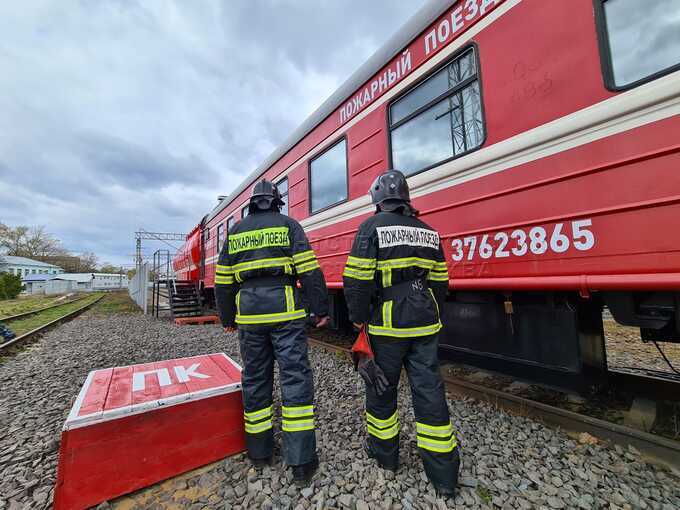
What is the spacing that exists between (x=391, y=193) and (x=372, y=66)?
→ 2140mm

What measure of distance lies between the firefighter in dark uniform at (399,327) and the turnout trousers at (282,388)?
0.38 meters

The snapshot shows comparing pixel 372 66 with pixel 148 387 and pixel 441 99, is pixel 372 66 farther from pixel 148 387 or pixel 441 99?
pixel 148 387

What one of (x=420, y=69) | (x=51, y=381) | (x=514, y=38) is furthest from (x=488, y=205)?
(x=51, y=381)

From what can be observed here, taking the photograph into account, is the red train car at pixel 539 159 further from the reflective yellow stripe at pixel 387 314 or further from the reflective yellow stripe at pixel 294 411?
the reflective yellow stripe at pixel 294 411

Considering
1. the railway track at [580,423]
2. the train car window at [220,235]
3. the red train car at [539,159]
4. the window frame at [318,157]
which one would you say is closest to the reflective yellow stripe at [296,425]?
the red train car at [539,159]

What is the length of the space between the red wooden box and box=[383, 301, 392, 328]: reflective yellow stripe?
108cm

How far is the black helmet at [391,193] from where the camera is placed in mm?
2029

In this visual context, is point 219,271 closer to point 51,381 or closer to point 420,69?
point 420,69

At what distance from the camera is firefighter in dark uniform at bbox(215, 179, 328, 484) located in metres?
1.96

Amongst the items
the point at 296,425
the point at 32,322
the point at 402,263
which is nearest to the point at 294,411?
the point at 296,425

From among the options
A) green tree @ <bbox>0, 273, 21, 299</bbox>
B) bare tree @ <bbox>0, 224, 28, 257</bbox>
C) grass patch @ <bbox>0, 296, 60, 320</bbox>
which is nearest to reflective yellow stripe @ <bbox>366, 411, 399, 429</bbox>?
grass patch @ <bbox>0, 296, 60, 320</bbox>

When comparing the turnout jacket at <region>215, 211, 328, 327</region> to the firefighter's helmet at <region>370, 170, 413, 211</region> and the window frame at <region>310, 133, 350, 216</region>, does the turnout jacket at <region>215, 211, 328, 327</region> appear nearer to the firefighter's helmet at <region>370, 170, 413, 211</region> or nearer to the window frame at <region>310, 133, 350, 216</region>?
the firefighter's helmet at <region>370, 170, 413, 211</region>

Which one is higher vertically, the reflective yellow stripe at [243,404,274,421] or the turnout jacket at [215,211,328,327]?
the turnout jacket at [215,211,328,327]

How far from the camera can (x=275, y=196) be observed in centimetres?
231
